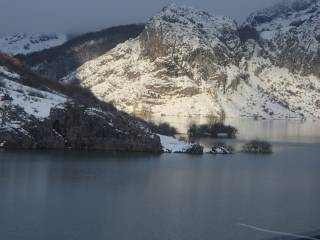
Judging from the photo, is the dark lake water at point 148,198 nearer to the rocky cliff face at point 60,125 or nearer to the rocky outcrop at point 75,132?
the rocky outcrop at point 75,132

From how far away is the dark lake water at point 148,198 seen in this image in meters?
51.0

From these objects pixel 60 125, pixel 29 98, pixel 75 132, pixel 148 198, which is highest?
pixel 29 98

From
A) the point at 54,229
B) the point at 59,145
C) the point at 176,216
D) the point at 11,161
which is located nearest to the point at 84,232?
the point at 54,229

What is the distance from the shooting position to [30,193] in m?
65.9

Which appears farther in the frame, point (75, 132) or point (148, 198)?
point (75, 132)

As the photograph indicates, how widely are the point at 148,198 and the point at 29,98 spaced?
225ft

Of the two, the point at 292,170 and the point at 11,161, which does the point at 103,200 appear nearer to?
the point at 11,161

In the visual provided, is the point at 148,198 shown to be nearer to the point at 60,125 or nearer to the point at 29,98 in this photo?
the point at 60,125

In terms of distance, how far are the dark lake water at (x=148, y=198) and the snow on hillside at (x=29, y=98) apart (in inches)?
653

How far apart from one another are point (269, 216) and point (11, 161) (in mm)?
44813

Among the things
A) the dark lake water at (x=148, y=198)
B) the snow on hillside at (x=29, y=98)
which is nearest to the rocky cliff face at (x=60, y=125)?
the snow on hillside at (x=29, y=98)

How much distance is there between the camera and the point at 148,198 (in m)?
66.1

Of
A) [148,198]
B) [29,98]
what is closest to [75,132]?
[29,98]

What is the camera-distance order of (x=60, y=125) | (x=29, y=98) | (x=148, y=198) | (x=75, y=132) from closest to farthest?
(x=148, y=198) < (x=75, y=132) < (x=60, y=125) < (x=29, y=98)
